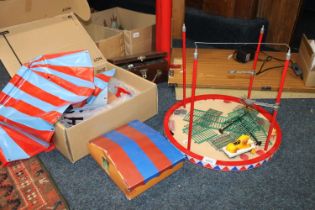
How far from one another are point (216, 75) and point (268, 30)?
69 centimetres

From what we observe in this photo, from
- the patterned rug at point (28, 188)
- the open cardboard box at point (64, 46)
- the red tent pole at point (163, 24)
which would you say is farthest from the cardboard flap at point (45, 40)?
→ the patterned rug at point (28, 188)

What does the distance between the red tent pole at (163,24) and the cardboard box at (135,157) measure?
0.69m

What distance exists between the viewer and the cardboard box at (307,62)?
5.85 ft

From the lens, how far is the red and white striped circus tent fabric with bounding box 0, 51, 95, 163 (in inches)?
52.6

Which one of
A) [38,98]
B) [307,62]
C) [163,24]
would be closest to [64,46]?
[38,98]

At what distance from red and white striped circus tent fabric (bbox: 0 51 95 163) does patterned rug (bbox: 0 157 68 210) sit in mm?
48

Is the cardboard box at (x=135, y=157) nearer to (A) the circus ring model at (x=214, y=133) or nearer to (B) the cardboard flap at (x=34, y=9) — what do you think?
(A) the circus ring model at (x=214, y=133)

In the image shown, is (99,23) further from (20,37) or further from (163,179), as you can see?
(163,179)

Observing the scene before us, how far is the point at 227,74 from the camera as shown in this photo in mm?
1958

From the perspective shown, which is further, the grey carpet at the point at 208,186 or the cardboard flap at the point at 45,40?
the cardboard flap at the point at 45,40

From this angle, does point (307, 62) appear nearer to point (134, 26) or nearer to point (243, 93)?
point (243, 93)

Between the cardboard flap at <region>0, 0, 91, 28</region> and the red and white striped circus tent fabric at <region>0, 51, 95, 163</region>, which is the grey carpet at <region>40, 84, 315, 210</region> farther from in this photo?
the cardboard flap at <region>0, 0, 91, 28</region>

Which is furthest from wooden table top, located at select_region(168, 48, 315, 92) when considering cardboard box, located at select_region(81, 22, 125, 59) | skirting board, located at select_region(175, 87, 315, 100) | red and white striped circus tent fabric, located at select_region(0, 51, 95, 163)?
red and white striped circus tent fabric, located at select_region(0, 51, 95, 163)

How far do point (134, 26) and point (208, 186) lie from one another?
4.55ft
